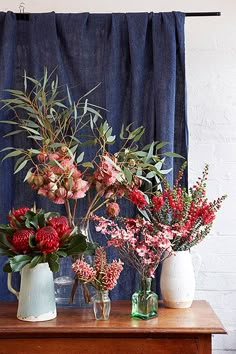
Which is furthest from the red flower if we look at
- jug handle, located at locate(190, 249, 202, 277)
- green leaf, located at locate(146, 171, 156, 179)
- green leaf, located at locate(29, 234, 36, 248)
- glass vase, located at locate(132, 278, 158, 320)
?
jug handle, located at locate(190, 249, 202, 277)

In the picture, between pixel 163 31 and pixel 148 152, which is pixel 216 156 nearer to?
pixel 148 152

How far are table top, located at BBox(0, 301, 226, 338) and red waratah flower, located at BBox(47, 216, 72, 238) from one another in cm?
26

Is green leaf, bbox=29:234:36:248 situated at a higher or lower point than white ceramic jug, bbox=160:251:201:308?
higher

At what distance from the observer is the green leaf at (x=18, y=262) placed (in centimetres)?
142

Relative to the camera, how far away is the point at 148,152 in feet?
5.78

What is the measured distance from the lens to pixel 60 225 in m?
1.49

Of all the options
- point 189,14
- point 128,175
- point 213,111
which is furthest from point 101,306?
point 189,14

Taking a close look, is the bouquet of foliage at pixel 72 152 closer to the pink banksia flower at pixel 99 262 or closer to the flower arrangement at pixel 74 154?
the flower arrangement at pixel 74 154

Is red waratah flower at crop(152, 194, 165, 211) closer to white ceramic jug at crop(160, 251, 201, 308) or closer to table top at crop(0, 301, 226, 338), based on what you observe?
white ceramic jug at crop(160, 251, 201, 308)

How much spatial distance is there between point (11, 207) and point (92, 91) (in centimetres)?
52

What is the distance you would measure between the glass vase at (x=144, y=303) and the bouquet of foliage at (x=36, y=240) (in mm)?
210

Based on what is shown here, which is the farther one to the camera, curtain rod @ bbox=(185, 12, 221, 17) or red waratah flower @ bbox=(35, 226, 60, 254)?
curtain rod @ bbox=(185, 12, 221, 17)

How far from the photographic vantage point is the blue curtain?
6.00ft

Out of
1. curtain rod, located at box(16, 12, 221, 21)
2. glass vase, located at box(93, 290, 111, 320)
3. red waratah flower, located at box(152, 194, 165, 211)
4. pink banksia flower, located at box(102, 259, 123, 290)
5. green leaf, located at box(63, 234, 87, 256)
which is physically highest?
curtain rod, located at box(16, 12, 221, 21)
